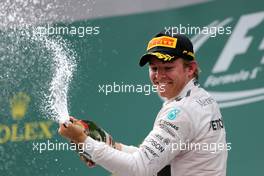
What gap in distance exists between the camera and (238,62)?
13.2 feet

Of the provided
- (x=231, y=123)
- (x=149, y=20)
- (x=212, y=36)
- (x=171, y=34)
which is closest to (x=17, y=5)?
(x=149, y=20)

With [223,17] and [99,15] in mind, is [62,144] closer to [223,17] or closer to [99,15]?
[99,15]

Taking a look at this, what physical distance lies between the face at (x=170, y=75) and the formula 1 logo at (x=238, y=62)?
197 cm

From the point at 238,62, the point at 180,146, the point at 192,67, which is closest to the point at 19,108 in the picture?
the point at 238,62

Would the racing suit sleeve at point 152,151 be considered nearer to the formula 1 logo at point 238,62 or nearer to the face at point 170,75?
the face at point 170,75

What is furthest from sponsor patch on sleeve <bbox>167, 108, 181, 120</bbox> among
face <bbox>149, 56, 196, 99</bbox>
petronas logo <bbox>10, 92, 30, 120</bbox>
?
petronas logo <bbox>10, 92, 30, 120</bbox>

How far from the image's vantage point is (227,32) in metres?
4.04

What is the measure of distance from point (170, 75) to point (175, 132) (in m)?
0.23

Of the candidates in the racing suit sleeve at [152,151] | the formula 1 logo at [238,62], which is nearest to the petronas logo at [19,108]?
the formula 1 logo at [238,62]

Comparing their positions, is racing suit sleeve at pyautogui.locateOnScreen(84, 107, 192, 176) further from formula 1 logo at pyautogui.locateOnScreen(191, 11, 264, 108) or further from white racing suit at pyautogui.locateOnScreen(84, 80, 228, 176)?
formula 1 logo at pyautogui.locateOnScreen(191, 11, 264, 108)

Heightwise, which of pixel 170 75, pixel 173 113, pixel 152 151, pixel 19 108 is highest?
pixel 19 108

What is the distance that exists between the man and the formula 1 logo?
1.95m

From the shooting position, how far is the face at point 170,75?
6.66 feet

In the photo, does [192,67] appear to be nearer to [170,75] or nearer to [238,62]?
[170,75]
